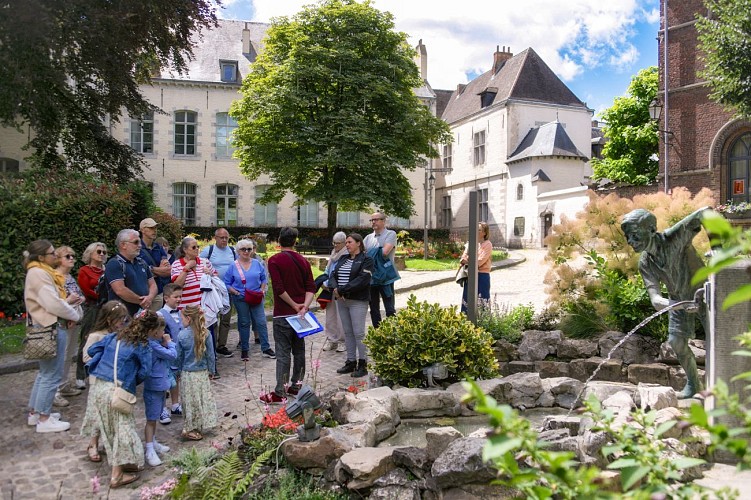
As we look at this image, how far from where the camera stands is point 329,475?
14.5 ft

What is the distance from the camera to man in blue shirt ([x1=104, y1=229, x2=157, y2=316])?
6.84 metres

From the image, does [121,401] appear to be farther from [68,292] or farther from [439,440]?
[439,440]

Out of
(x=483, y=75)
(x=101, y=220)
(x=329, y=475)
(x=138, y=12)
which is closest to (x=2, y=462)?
(x=329, y=475)

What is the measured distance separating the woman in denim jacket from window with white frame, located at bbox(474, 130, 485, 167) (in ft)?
122

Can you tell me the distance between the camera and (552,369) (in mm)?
7258

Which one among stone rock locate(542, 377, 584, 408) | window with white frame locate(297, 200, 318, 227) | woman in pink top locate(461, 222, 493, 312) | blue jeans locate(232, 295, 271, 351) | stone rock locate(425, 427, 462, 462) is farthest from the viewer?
window with white frame locate(297, 200, 318, 227)

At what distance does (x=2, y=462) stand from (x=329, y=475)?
2.94 m

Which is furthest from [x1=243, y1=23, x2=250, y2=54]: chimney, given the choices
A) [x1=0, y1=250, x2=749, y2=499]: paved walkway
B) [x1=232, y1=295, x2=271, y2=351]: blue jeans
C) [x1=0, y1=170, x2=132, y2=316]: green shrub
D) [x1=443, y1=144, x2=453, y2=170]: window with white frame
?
[x1=232, y1=295, x2=271, y2=351]: blue jeans

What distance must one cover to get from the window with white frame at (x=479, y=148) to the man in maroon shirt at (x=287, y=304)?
116 feet

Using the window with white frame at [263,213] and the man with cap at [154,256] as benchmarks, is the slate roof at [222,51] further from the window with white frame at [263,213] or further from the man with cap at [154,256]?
the man with cap at [154,256]

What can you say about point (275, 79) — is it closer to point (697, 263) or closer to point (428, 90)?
point (428, 90)

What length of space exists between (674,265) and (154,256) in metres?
6.48

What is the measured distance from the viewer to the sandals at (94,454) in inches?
205

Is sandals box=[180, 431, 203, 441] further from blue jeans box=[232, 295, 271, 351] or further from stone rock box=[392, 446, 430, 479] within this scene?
blue jeans box=[232, 295, 271, 351]
